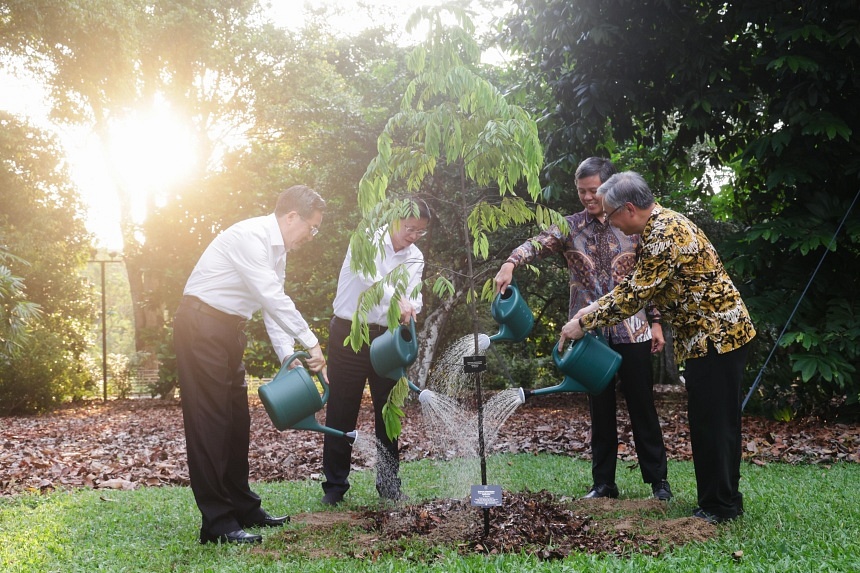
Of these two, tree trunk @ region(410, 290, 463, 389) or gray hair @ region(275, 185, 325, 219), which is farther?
tree trunk @ region(410, 290, 463, 389)

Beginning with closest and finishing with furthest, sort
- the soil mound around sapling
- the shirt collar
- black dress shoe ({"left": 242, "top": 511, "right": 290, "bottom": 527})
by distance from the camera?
1. the soil mound around sapling
2. the shirt collar
3. black dress shoe ({"left": 242, "top": 511, "right": 290, "bottom": 527})

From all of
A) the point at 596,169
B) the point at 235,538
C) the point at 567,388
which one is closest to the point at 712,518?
the point at 567,388

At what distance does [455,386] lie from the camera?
224 inches

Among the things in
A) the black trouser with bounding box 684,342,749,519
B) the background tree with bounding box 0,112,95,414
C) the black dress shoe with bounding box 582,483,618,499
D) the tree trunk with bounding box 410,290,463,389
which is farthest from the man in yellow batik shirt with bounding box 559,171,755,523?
the background tree with bounding box 0,112,95,414

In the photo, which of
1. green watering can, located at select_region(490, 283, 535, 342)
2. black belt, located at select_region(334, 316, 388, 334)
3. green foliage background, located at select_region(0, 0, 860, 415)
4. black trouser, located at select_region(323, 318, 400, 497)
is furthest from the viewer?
green foliage background, located at select_region(0, 0, 860, 415)

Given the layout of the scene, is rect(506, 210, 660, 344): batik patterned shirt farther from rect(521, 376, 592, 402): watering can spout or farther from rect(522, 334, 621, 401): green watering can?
rect(521, 376, 592, 402): watering can spout

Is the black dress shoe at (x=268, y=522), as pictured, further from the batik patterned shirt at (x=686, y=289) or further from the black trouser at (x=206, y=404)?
the batik patterned shirt at (x=686, y=289)

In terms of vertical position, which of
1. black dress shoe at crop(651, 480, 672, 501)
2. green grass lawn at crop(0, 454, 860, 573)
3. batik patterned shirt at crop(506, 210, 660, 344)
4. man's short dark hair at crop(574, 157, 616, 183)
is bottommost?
green grass lawn at crop(0, 454, 860, 573)

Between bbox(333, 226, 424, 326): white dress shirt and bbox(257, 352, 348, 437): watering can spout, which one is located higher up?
bbox(333, 226, 424, 326): white dress shirt

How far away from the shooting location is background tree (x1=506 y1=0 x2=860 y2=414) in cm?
694

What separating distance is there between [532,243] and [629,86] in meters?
4.26

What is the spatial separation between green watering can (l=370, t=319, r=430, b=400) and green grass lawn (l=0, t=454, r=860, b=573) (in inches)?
36.4

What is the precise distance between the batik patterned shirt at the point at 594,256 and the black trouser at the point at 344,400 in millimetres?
1226

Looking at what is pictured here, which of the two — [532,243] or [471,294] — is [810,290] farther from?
[471,294]
